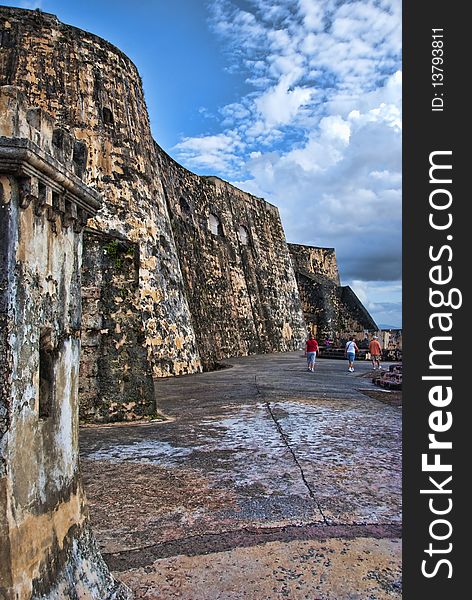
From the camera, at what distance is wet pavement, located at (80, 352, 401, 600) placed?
94.0 inches

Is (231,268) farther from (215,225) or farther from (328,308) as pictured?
(328,308)

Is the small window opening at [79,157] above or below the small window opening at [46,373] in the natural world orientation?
above

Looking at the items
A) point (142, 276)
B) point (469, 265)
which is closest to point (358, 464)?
point (469, 265)

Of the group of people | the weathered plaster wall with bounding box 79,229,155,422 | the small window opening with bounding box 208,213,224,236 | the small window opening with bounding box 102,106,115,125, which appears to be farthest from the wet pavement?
the small window opening with bounding box 208,213,224,236

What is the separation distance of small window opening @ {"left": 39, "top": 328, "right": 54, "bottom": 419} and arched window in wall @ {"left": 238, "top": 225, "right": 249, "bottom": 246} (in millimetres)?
22175

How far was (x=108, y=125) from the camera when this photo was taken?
12.2m

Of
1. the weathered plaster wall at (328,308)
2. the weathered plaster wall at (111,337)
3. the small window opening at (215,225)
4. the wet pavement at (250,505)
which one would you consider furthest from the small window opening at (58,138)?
the weathered plaster wall at (328,308)

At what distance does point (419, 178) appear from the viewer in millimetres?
2201

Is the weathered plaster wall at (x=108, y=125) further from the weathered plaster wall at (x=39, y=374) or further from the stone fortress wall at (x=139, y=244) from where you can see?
the weathered plaster wall at (x=39, y=374)

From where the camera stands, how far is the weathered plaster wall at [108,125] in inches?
456

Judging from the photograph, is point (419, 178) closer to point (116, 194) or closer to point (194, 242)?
point (116, 194)

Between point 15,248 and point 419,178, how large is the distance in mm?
1617

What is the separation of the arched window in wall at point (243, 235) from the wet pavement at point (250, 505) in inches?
725

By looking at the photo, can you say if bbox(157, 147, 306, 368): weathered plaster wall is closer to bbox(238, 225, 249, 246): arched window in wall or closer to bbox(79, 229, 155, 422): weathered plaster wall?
bbox(238, 225, 249, 246): arched window in wall
